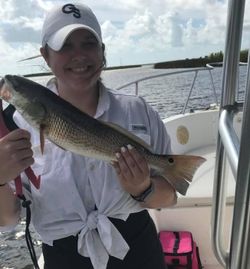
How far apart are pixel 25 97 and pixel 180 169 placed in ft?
2.73

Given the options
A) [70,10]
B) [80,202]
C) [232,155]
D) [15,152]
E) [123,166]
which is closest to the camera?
[232,155]

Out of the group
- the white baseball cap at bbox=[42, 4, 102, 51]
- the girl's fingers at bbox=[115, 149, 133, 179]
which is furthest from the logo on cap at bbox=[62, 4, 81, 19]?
the girl's fingers at bbox=[115, 149, 133, 179]

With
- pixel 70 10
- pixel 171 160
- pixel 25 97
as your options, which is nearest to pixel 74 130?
pixel 25 97

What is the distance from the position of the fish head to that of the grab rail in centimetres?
86

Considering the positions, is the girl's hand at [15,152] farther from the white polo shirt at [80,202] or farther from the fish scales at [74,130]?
the white polo shirt at [80,202]

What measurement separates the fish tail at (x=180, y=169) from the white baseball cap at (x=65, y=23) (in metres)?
0.72

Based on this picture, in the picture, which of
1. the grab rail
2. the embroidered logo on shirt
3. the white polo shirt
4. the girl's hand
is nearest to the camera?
the grab rail

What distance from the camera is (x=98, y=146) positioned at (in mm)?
1923

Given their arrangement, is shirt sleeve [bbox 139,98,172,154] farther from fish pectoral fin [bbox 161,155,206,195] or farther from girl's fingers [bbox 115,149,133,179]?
girl's fingers [bbox 115,149,133,179]

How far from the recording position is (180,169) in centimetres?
200

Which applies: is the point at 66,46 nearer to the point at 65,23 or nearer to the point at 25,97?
the point at 65,23

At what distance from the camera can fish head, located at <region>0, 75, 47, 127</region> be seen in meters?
1.82

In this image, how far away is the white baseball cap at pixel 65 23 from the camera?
199 centimetres

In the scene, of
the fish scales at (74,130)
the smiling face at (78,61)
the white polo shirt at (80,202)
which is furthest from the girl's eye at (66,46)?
the white polo shirt at (80,202)
